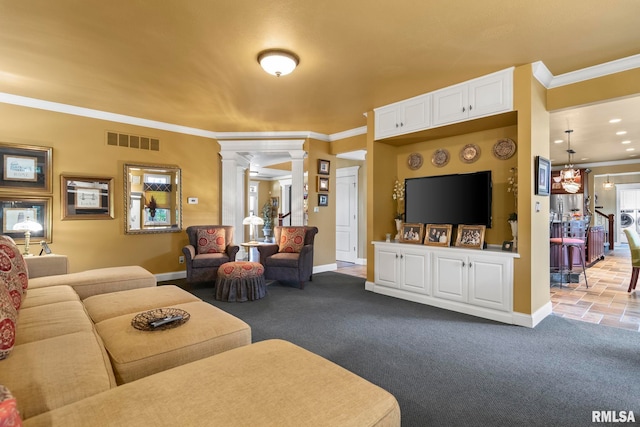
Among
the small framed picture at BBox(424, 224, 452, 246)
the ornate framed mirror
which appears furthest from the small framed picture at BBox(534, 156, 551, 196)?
the ornate framed mirror

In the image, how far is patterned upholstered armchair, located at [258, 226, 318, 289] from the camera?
475 cm

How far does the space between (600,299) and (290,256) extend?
4.24m

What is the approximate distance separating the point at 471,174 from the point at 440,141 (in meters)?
0.76

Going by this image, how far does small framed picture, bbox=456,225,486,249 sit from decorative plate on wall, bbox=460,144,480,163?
2.95ft

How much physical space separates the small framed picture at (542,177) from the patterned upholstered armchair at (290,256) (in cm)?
298

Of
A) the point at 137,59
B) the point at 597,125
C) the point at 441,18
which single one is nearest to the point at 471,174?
the point at 441,18

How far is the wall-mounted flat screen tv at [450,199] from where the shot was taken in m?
3.84

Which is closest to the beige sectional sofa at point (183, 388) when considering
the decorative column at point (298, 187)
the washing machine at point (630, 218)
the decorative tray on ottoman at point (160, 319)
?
the decorative tray on ottoman at point (160, 319)

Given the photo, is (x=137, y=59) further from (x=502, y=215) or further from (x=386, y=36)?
(x=502, y=215)

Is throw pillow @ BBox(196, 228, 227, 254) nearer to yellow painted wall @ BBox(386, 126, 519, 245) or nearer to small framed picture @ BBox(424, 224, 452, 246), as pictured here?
small framed picture @ BBox(424, 224, 452, 246)

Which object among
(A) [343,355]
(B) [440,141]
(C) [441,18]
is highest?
(C) [441,18]

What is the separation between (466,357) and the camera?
2527mm

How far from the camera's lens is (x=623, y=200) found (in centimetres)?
1098

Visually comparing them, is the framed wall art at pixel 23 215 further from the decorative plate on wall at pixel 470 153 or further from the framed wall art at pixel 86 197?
the decorative plate on wall at pixel 470 153
